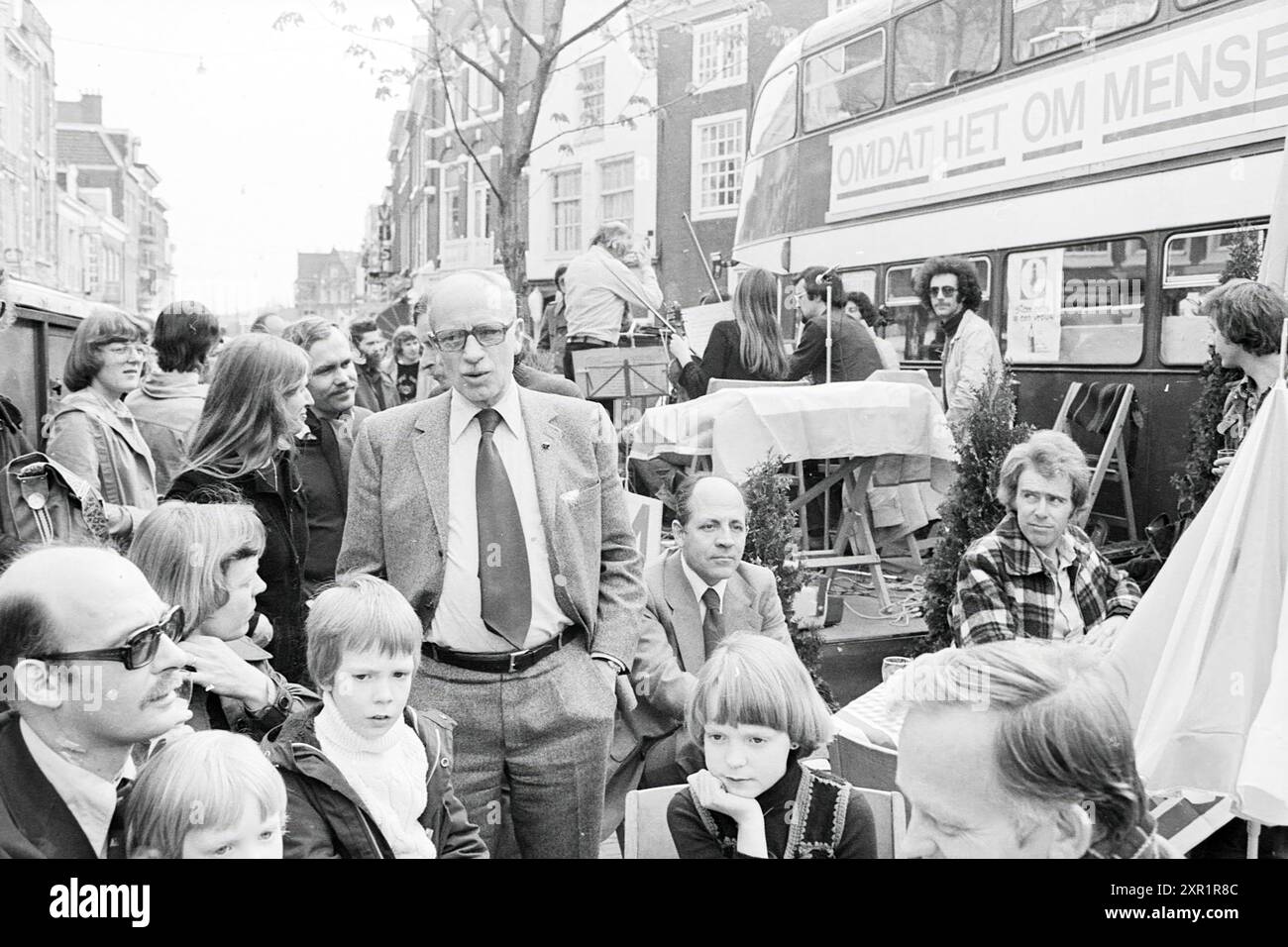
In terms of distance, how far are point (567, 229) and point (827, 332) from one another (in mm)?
1630

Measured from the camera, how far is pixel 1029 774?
4.96 ft

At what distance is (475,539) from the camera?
90.2 inches

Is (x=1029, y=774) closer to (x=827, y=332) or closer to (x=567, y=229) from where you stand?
(x=567, y=229)

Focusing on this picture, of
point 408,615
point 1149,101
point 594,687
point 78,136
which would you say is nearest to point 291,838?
point 408,615

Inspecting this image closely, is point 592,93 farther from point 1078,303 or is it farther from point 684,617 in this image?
point 1078,303

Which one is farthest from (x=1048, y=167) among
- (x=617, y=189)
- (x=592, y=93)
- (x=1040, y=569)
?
(x=1040, y=569)

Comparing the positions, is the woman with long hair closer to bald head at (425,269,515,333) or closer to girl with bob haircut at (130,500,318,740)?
bald head at (425,269,515,333)

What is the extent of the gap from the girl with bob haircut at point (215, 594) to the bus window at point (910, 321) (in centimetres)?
469

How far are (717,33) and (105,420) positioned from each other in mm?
2279

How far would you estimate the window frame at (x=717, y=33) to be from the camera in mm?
3873

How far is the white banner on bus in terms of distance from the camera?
432 cm

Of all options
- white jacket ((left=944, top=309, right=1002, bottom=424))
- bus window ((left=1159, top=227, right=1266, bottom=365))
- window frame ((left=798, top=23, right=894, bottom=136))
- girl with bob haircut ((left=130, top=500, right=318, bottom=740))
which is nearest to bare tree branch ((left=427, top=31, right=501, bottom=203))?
girl with bob haircut ((left=130, top=500, right=318, bottom=740))

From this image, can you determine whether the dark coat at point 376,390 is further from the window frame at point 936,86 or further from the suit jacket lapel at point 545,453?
the window frame at point 936,86

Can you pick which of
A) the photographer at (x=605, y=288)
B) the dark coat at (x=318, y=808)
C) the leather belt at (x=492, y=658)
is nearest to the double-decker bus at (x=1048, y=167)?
the photographer at (x=605, y=288)
